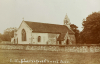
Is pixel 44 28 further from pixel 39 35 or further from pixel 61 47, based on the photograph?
pixel 61 47

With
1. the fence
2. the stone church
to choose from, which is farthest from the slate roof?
the fence

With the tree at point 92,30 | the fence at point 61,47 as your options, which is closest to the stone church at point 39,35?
the fence at point 61,47

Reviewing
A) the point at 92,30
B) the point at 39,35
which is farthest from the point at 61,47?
the point at 39,35

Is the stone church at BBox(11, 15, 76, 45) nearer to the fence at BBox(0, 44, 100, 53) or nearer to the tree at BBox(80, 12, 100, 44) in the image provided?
the fence at BBox(0, 44, 100, 53)

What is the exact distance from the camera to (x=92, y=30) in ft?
61.3

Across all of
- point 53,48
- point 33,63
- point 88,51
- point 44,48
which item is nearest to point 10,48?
point 44,48

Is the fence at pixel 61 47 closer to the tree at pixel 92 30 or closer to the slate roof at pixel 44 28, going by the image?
the tree at pixel 92 30

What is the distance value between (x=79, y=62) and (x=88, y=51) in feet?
14.9

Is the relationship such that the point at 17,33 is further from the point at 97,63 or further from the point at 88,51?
the point at 97,63

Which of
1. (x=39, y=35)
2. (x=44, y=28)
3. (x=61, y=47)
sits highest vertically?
(x=44, y=28)

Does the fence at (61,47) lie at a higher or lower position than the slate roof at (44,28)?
lower

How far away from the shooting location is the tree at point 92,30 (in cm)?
1826

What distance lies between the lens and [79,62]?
384 inches

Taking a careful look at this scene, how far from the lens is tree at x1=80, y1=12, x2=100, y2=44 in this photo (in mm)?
18258
